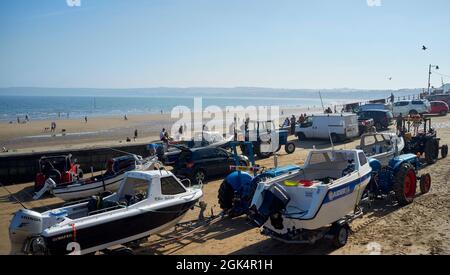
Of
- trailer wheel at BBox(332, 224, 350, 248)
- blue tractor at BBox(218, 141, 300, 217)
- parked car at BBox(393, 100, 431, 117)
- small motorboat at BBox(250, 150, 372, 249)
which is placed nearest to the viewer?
small motorboat at BBox(250, 150, 372, 249)

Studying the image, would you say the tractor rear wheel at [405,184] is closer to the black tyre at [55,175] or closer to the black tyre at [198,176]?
the black tyre at [198,176]

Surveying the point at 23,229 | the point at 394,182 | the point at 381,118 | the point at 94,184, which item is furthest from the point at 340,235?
the point at 381,118

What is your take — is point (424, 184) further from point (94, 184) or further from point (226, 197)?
point (94, 184)

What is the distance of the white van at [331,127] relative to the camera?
78.5ft

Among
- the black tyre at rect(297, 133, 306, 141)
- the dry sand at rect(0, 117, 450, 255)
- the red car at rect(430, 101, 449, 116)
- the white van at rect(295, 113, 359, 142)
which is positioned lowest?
the dry sand at rect(0, 117, 450, 255)

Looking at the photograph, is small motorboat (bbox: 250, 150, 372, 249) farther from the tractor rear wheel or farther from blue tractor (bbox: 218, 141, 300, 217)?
the tractor rear wheel

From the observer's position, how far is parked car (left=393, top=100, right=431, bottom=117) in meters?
34.2

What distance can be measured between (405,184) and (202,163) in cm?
719

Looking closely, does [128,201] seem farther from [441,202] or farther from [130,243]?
[441,202]

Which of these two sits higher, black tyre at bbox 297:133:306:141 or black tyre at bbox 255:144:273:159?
black tyre at bbox 297:133:306:141

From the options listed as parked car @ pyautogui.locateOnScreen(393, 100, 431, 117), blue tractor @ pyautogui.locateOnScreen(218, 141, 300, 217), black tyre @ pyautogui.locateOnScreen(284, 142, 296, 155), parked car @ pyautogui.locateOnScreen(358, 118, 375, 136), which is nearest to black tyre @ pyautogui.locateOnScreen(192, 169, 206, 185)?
blue tractor @ pyautogui.locateOnScreen(218, 141, 300, 217)

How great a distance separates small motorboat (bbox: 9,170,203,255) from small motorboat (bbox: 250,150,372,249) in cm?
192

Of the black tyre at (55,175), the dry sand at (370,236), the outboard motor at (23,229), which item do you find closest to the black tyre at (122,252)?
the dry sand at (370,236)

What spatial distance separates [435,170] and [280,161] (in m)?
6.67
